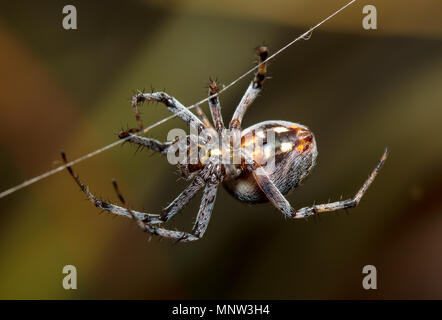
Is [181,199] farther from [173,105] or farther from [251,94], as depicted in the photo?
[251,94]

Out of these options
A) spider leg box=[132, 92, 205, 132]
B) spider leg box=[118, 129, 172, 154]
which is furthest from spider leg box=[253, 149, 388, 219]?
spider leg box=[118, 129, 172, 154]

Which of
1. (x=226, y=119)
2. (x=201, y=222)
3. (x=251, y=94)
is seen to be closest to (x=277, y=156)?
(x=251, y=94)

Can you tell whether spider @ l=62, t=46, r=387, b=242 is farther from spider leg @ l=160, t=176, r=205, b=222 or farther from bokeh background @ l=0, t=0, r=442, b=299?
bokeh background @ l=0, t=0, r=442, b=299

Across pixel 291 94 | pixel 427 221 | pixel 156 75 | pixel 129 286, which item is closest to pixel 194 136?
pixel 156 75

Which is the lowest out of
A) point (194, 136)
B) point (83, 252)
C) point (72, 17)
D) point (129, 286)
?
point (129, 286)

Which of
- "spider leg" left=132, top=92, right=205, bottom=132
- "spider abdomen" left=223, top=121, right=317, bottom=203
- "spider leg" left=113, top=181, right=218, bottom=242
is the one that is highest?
"spider leg" left=132, top=92, right=205, bottom=132

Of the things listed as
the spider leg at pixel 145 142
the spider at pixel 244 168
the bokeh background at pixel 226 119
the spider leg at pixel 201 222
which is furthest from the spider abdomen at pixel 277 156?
the bokeh background at pixel 226 119

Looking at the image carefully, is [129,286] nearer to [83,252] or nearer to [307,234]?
[83,252]
